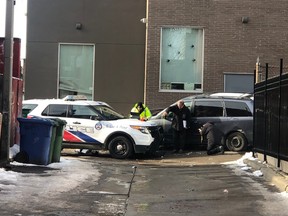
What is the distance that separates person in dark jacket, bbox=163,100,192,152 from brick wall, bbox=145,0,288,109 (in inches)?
142

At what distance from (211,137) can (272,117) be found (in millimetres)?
4728

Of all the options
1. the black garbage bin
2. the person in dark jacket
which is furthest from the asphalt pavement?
the person in dark jacket

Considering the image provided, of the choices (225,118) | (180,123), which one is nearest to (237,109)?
(225,118)

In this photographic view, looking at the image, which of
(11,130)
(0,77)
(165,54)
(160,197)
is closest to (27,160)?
(11,130)

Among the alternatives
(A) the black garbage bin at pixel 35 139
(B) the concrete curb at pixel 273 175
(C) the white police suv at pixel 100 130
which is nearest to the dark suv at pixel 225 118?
(C) the white police suv at pixel 100 130

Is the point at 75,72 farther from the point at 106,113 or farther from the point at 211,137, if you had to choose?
the point at 211,137

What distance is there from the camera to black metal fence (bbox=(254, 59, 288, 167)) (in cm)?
879

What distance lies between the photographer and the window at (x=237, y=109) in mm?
14841

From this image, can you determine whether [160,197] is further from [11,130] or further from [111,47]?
[111,47]

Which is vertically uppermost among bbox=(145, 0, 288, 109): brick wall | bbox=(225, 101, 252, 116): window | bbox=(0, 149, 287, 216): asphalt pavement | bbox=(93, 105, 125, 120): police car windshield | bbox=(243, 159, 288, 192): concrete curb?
bbox=(145, 0, 288, 109): brick wall

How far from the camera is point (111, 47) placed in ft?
67.7

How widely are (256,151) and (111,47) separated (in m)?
10.9

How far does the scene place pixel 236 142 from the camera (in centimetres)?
1488

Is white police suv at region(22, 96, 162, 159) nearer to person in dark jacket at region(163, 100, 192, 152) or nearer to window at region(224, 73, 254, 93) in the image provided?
person in dark jacket at region(163, 100, 192, 152)
